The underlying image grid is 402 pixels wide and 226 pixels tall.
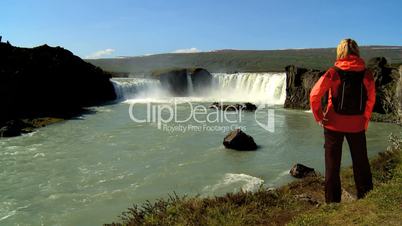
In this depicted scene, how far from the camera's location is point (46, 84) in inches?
1634

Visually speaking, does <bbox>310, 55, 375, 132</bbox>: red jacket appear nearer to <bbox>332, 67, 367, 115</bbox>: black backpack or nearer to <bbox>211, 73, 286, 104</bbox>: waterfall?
<bbox>332, 67, 367, 115</bbox>: black backpack

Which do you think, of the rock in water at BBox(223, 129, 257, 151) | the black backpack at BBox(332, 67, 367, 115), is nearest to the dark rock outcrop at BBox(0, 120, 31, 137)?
the rock in water at BBox(223, 129, 257, 151)

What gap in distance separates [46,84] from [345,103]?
38.9 meters

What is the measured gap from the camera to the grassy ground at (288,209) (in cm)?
646

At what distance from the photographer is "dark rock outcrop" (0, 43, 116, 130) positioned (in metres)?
36.0

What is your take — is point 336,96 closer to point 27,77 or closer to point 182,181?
point 182,181

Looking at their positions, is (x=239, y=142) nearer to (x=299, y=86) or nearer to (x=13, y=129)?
(x=13, y=129)

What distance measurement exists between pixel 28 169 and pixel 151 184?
633 cm

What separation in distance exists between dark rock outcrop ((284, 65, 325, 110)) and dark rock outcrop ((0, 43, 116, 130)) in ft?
67.8

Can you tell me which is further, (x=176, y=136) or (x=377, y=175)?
(x=176, y=136)

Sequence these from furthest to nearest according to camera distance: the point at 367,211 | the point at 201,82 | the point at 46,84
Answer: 1. the point at 201,82
2. the point at 46,84
3. the point at 367,211

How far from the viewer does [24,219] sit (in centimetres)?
1259

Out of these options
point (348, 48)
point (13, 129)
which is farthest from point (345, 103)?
point (13, 129)

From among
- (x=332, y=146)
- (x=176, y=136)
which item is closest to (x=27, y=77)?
(x=176, y=136)
